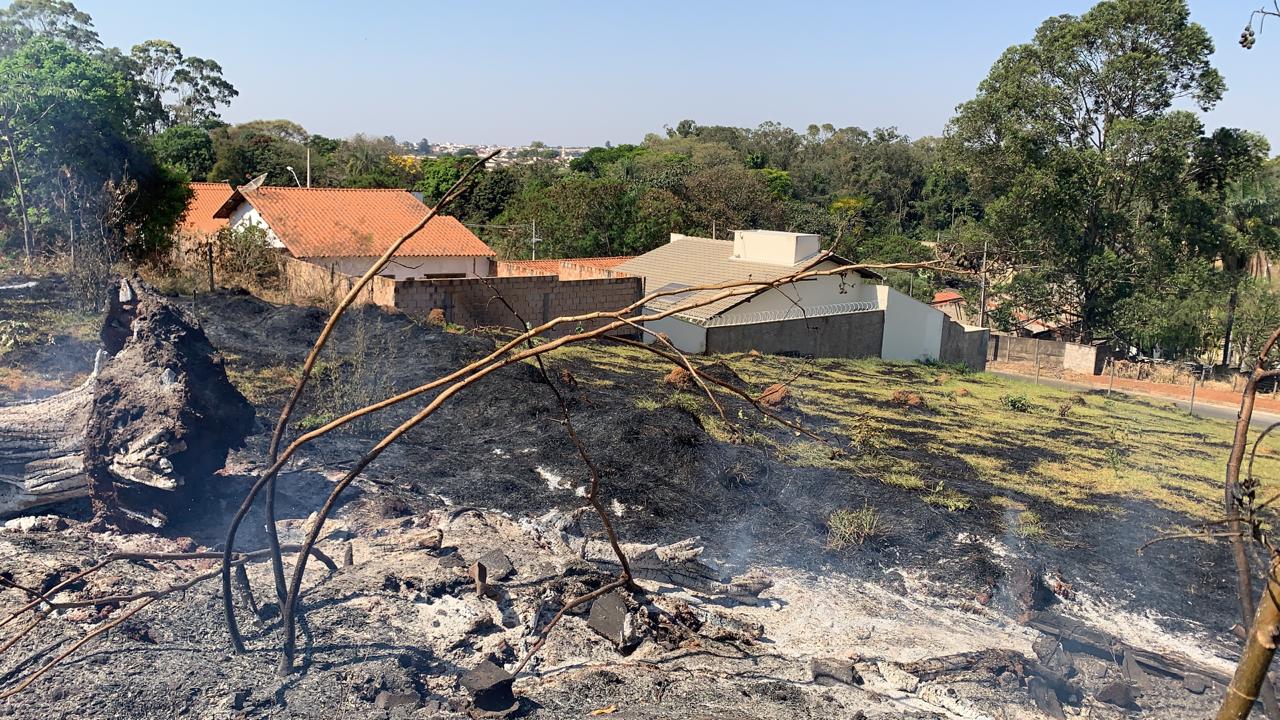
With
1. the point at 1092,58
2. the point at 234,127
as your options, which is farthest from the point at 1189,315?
the point at 234,127

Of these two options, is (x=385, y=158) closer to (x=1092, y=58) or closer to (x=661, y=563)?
(x=1092, y=58)

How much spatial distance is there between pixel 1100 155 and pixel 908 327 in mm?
8108

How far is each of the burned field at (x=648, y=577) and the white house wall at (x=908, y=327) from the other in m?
10.4

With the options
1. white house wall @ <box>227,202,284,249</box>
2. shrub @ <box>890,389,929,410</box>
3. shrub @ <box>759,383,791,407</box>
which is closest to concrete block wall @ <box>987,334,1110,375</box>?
shrub @ <box>890,389,929,410</box>

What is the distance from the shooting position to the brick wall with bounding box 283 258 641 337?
1562cm

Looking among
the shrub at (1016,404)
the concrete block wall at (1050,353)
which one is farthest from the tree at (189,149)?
the shrub at (1016,404)

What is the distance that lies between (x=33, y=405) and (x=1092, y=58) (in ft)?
89.7

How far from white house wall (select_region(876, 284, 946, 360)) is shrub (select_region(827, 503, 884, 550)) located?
14.6 m

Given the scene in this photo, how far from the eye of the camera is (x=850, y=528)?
24.0 feet

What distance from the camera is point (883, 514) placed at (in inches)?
314

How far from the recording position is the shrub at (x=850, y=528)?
286 inches

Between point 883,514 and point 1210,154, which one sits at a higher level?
point 1210,154

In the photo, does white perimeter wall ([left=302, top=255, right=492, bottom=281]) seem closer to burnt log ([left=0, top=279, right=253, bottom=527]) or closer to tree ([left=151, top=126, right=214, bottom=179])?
burnt log ([left=0, top=279, right=253, bottom=527])

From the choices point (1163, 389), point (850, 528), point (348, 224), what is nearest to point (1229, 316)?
point (1163, 389)
